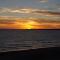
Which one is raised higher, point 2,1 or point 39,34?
point 2,1

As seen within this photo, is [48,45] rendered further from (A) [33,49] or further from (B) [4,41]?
(B) [4,41]

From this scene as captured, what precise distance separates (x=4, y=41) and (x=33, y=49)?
90cm

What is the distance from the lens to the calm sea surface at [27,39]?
18.0 feet

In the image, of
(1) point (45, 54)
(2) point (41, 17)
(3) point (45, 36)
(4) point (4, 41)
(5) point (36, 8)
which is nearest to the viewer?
(1) point (45, 54)

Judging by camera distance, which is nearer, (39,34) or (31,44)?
(31,44)

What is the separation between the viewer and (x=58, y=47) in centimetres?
540

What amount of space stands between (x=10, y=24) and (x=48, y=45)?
103 inches

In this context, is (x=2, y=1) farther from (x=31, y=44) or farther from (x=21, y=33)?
(x=31, y=44)

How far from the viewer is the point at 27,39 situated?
614 centimetres

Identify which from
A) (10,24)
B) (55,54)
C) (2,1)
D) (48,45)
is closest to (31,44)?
(48,45)

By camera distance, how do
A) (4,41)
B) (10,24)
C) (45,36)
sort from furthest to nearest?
(10,24), (45,36), (4,41)

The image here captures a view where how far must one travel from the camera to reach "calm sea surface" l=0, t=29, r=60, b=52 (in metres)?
5.49

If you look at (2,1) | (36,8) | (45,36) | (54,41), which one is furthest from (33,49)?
(2,1)

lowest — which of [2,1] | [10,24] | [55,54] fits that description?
[55,54]
